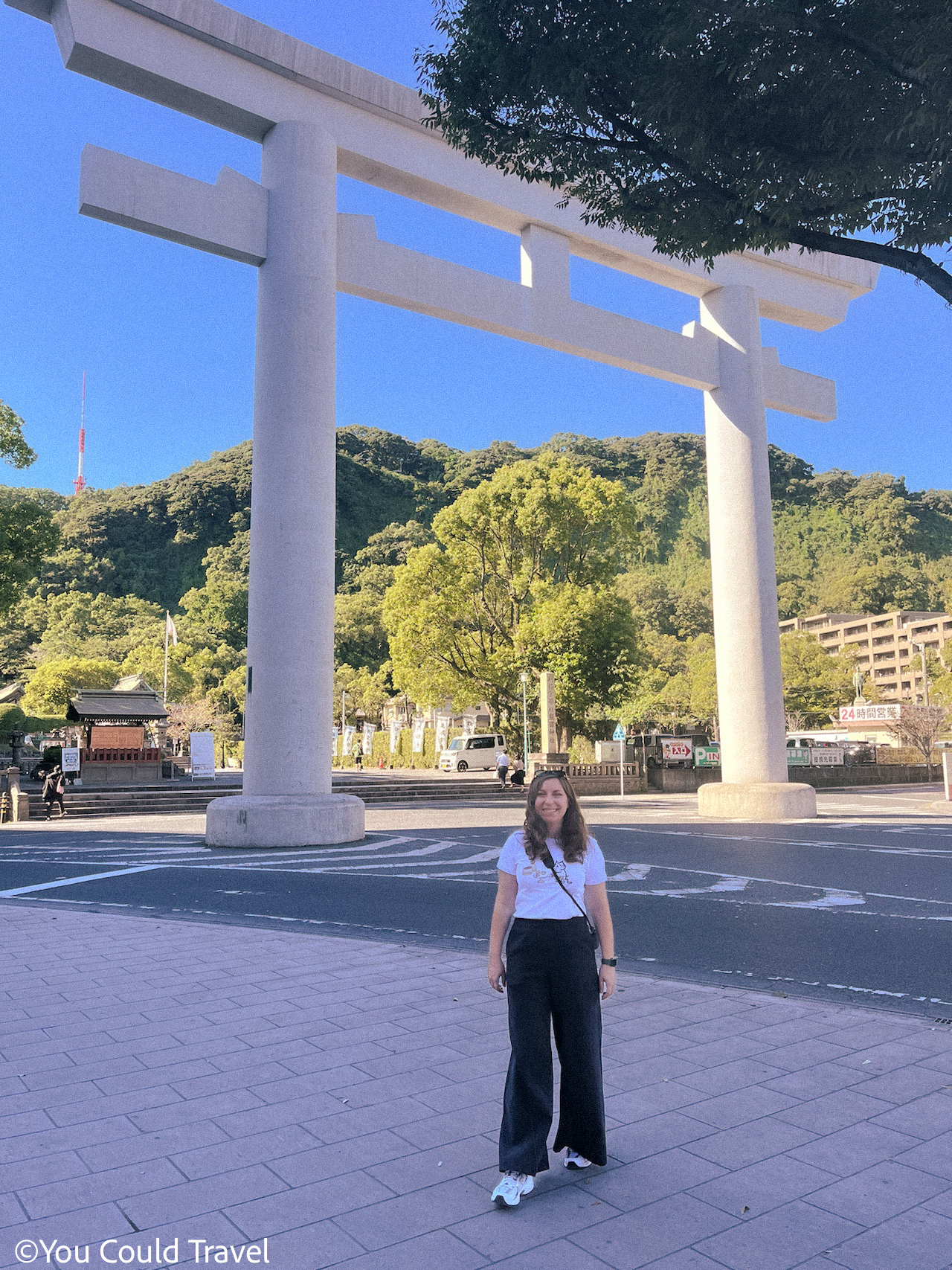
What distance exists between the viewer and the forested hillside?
223ft

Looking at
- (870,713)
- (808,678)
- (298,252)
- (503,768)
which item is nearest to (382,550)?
(808,678)

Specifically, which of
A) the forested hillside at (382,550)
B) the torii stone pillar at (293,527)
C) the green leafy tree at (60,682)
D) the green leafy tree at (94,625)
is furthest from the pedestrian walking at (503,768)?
the green leafy tree at (94,625)

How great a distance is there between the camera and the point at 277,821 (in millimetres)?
13273

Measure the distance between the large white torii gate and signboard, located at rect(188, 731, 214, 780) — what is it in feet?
55.8

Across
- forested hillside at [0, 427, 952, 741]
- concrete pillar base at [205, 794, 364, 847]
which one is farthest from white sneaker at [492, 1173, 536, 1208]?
forested hillside at [0, 427, 952, 741]

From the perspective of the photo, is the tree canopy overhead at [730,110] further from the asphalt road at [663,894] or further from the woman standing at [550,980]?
the woman standing at [550,980]

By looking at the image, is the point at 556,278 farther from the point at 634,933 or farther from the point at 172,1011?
the point at 172,1011

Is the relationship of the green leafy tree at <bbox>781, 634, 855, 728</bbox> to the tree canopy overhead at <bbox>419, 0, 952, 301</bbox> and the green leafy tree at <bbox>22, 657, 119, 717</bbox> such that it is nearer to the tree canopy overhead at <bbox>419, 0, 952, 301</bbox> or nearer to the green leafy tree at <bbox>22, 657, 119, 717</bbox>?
the green leafy tree at <bbox>22, 657, 119, 717</bbox>

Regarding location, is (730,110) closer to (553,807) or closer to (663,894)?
(553,807)

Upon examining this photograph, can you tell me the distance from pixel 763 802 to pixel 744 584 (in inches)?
170

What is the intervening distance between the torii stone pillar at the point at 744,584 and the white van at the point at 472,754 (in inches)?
845

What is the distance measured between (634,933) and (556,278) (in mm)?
12861

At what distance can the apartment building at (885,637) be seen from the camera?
8706 cm

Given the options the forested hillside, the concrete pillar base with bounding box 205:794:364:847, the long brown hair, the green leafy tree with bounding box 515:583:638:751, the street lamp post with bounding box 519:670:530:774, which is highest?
the forested hillside
